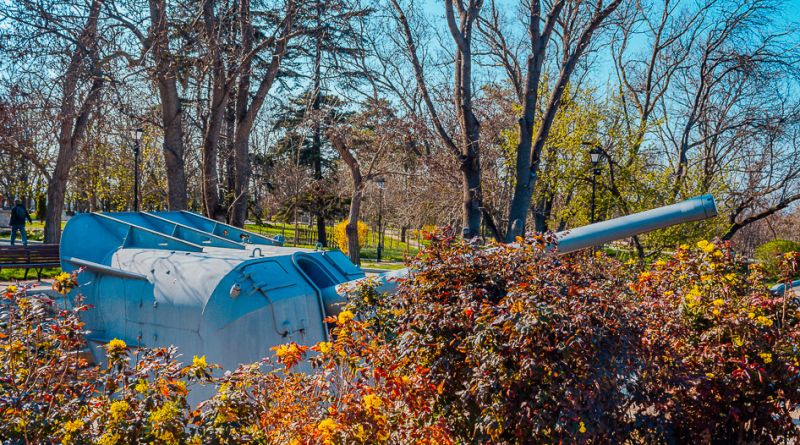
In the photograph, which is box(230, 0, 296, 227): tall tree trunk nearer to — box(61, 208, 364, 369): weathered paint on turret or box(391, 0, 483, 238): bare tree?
box(391, 0, 483, 238): bare tree

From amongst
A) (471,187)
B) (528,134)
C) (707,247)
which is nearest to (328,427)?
(707,247)

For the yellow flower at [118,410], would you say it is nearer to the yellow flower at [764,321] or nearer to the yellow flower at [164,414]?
the yellow flower at [164,414]

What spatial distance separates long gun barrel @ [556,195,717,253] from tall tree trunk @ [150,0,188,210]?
8.06m

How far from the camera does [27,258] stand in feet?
43.0

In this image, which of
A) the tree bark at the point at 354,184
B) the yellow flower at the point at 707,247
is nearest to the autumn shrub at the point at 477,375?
the yellow flower at the point at 707,247

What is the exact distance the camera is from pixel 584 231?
14.2 feet

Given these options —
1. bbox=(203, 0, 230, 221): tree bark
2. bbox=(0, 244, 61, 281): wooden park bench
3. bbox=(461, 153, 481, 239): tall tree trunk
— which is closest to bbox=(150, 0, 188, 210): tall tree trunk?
bbox=(203, 0, 230, 221): tree bark

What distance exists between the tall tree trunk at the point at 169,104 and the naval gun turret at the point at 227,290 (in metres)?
5.20

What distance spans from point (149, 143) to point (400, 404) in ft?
96.2

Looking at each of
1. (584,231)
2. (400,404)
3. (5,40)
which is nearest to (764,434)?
(584,231)

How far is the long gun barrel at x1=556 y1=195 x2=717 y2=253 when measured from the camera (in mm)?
4324

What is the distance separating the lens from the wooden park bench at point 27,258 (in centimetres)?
1272

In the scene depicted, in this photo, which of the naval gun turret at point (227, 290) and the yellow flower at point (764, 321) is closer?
the yellow flower at point (764, 321)

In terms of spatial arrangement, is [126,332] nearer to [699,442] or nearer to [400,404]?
[400,404]
